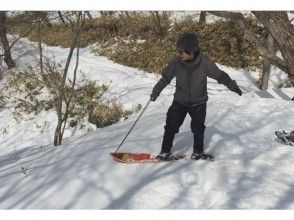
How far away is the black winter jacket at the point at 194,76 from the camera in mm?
5359

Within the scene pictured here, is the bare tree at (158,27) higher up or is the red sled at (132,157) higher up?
the bare tree at (158,27)

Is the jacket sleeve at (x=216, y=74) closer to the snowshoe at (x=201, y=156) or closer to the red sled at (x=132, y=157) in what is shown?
the snowshoe at (x=201, y=156)

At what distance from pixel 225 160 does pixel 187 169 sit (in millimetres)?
701

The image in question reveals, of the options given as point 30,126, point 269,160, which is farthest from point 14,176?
point 30,126

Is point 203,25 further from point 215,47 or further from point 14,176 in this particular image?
point 14,176

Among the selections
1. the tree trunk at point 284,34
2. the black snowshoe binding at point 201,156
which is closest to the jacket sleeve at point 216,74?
the tree trunk at point 284,34

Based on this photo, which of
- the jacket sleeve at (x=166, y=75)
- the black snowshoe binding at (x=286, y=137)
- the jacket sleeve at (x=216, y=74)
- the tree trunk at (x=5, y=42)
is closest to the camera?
the jacket sleeve at (x=216, y=74)

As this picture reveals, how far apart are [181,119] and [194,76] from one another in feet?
2.22

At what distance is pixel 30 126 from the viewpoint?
13977mm

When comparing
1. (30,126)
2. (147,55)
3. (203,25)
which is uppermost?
(203,25)

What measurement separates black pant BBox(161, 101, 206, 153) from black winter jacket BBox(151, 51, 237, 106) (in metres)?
0.09

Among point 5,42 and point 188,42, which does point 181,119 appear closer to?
point 188,42

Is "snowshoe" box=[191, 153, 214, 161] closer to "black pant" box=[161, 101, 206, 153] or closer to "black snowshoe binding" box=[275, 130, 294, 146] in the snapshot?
"black pant" box=[161, 101, 206, 153]

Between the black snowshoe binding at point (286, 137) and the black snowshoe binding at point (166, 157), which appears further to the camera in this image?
the black snowshoe binding at point (286, 137)
